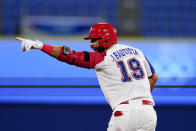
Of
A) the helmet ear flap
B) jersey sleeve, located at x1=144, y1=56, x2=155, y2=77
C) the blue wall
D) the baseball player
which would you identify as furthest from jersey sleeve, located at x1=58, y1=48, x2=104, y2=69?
the blue wall

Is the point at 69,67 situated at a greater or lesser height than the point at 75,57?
lesser

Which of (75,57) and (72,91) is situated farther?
(72,91)

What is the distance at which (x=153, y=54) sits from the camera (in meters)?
4.41

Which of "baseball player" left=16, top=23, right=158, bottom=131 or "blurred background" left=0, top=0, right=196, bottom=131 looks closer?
"baseball player" left=16, top=23, right=158, bottom=131

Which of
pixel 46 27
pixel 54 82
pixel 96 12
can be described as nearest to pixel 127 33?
pixel 96 12

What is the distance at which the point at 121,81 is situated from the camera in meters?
2.86

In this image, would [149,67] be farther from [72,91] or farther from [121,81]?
[72,91]

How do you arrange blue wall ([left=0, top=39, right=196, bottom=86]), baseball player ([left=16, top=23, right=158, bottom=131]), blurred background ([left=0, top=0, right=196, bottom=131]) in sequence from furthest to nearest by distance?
1. blue wall ([left=0, top=39, right=196, bottom=86])
2. blurred background ([left=0, top=0, right=196, bottom=131])
3. baseball player ([left=16, top=23, right=158, bottom=131])

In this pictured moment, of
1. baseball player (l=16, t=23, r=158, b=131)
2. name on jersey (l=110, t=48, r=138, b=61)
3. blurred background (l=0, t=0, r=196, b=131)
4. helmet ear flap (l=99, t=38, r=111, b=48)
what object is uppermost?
helmet ear flap (l=99, t=38, r=111, b=48)

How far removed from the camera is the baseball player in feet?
9.24

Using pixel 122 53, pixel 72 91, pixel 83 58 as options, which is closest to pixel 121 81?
pixel 122 53

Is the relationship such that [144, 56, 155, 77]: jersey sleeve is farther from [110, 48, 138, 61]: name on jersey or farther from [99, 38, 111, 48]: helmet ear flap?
[99, 38, 111, 48]: helmet ear flap

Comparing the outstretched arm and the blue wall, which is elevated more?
the outstretched arm

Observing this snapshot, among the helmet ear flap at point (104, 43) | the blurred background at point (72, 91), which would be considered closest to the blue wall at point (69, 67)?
the blurred background at point (72, 91)
